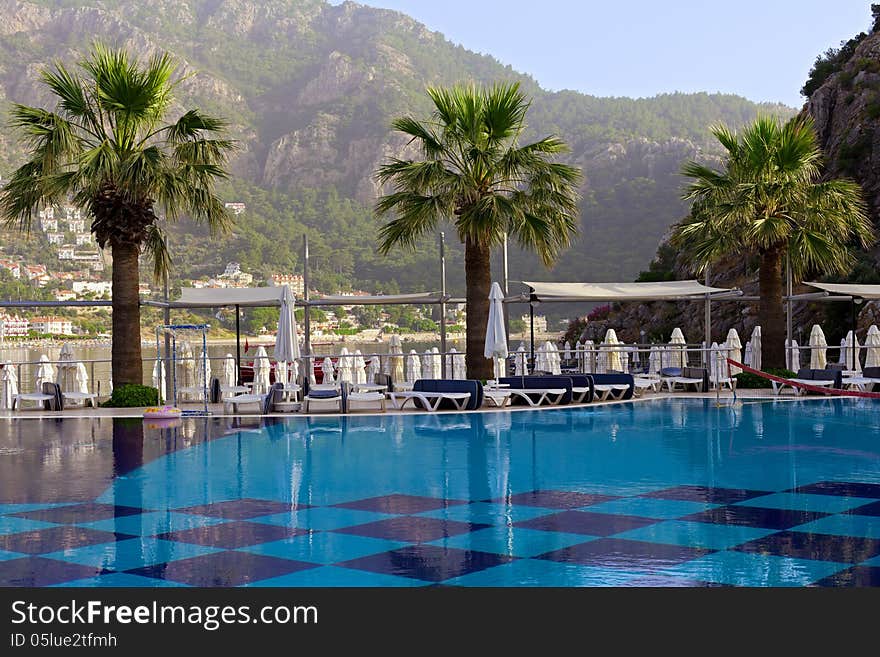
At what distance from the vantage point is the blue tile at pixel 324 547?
24.0 ft

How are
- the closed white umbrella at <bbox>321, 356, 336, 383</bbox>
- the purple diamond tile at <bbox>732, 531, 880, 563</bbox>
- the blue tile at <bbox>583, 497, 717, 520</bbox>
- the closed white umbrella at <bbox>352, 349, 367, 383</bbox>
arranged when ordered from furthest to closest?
the closed white umbrella at <bbox>352, 349, 367, 383</bbox>
the closed white umbrella at <bbox>321, 356, 336, 383</bbox>
the blue tile at <bbox>583, 497, 717, 520</bbox>
the purple diamond tile at <bbox>732, 531, 880, 563</bbox>

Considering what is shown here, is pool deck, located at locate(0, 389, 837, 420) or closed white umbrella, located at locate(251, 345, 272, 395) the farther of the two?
closed white umbrella, located at locate(251, 345, 272, 395)

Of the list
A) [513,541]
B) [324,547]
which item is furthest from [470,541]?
[324,547]

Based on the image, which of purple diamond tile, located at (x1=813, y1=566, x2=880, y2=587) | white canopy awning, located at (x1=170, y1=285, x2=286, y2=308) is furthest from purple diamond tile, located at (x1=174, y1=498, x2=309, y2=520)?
white canopy awning, located at (x1=170, y1=285, x2=286, y2=308)

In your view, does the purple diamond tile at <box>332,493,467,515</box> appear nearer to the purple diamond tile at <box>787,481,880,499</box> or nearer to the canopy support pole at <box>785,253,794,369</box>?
the purple diamond tile at <box>787,481,880,499</box>

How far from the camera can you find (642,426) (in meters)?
15.7

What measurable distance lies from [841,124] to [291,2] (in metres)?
92.7

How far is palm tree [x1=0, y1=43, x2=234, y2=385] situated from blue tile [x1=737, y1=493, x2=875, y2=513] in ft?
42.9

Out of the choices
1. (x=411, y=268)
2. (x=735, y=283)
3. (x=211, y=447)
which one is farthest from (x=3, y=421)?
(x=411, y=268)

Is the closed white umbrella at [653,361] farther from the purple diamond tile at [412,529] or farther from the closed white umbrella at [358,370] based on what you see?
the purple diamond tile at [412,529]

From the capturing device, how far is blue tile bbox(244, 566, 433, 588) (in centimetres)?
653

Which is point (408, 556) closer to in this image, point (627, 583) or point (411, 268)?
point (627, 583)

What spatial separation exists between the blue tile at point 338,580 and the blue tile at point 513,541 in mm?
977

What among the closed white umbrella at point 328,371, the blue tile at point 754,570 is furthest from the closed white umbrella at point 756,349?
the blue tile at point 754,570
